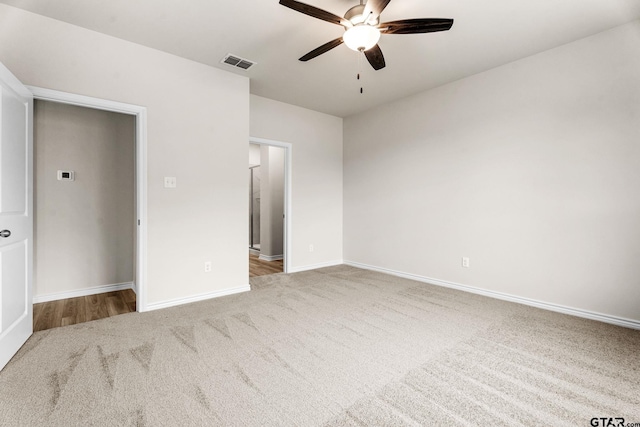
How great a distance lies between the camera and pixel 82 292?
11.7ft

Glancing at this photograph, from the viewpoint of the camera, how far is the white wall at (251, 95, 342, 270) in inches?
177

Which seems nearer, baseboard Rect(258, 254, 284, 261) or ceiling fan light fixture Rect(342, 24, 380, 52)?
ceiling fan light fixture Rect(342, 24, 380, 52)

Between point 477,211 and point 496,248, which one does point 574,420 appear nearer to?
point 496,248

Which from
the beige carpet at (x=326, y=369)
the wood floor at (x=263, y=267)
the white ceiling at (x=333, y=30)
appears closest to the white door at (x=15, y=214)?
the beige carpet at (x=326, y=369)

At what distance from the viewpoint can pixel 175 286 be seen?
125 inches

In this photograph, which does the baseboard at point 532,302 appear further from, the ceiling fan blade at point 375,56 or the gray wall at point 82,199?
the gray wall at point 82,199

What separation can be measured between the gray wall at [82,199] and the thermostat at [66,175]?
35 mm

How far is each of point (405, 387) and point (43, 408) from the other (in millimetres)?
1975

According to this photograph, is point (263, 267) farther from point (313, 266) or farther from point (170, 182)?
point (170, 182)

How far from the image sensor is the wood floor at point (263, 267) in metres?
4.72

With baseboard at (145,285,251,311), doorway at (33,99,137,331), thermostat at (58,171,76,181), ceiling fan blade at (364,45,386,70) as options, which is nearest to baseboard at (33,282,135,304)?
doorway at (33,99,137,331)

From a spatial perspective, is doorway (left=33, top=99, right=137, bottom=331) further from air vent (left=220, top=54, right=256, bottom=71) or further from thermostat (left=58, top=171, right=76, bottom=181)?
air vent (left=220, top=54, right=256, bottom=71)

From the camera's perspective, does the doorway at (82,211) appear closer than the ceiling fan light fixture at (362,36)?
No

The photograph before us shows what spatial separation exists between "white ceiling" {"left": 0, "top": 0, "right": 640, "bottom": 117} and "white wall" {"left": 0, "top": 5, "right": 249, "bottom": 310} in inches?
6.2
